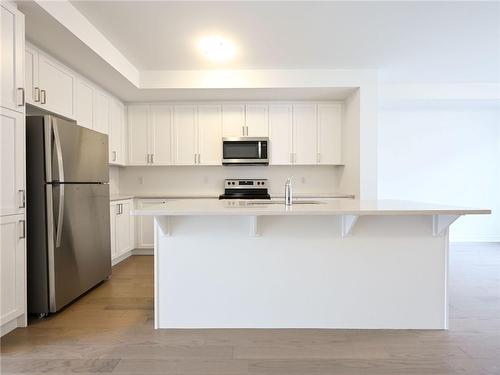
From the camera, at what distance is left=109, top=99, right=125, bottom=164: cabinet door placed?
4.30 meters

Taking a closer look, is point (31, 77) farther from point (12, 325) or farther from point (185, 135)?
point (185, 135)

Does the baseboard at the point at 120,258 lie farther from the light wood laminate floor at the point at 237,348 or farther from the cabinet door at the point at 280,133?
the cabinet door at the point at 280,133

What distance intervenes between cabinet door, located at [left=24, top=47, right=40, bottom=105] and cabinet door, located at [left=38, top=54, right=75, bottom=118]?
0.18 feet

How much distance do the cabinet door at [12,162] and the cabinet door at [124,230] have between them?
6.13ft

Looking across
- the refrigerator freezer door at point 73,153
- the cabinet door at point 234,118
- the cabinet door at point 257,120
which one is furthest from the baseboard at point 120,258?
the cabinet door at point 257,120

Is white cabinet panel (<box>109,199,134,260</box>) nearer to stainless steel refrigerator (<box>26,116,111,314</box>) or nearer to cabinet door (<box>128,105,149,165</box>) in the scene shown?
cabinet door (<box>128,105,149,165</box>)

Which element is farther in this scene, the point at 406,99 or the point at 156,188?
the point at 156,188

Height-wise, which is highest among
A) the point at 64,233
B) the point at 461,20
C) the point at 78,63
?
the point at 461,20

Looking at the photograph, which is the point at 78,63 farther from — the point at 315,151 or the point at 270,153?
the point at 315,151

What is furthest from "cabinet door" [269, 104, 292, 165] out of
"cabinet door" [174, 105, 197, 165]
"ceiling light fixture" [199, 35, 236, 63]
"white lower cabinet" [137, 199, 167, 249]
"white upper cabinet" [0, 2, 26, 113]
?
"white upper cabinet" [0, 2, 26, 113]

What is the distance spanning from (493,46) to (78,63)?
4.42 meters

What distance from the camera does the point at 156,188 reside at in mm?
5113

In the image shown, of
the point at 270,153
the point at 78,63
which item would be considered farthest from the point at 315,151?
the point at 78,63

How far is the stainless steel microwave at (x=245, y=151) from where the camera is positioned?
15.1 ft
